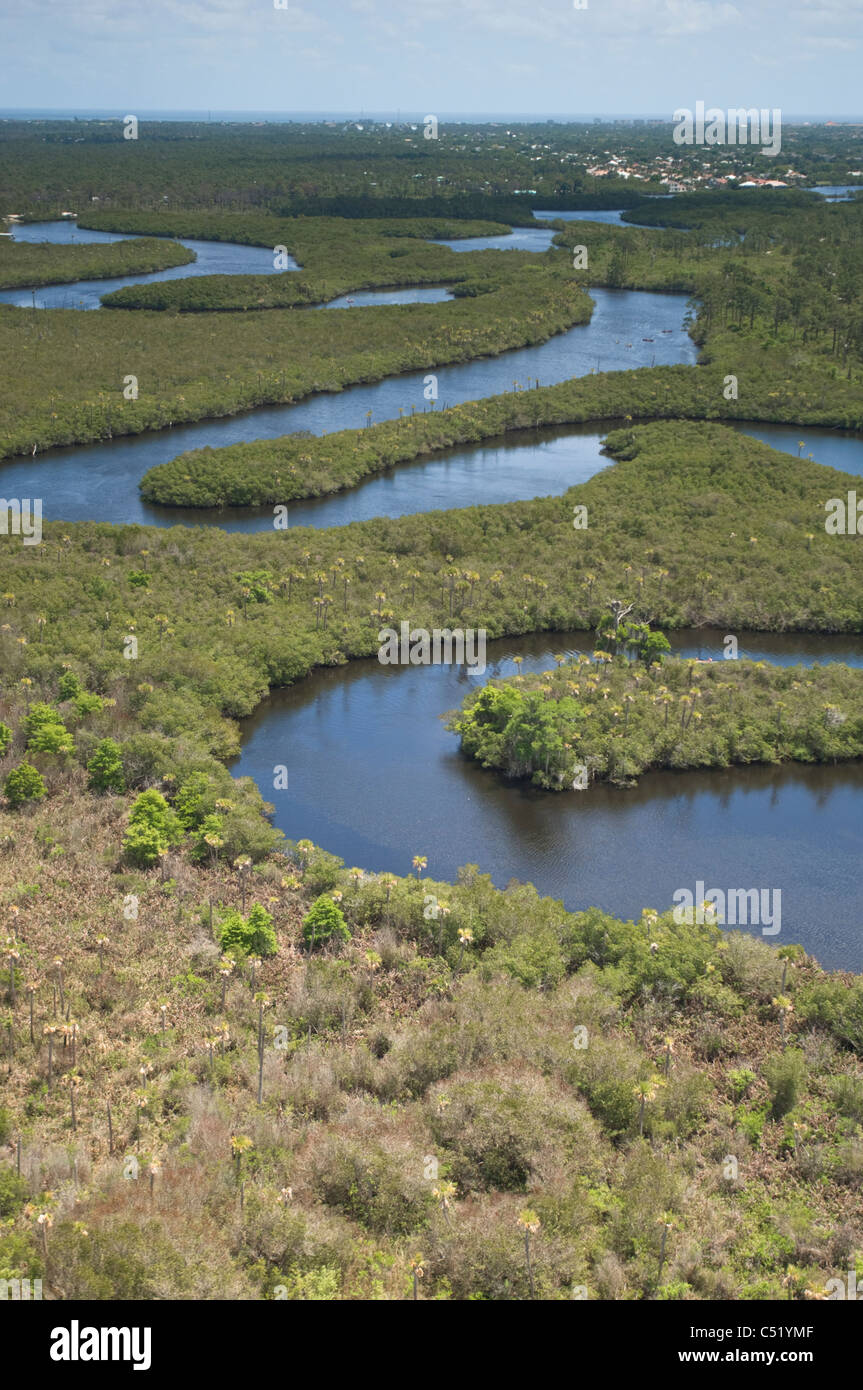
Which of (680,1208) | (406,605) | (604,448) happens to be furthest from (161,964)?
(604,448)

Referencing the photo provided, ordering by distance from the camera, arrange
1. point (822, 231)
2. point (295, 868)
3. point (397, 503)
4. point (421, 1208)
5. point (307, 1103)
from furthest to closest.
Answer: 1. point (822, 231)
2. point (397, 503)
3. point (295, 868)
4. point (307, 1103)
5. point (421, 1208)

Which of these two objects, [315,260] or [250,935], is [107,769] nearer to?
[250,935]

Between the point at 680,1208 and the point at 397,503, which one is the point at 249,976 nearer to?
the point at 680,1208

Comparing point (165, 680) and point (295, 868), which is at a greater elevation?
point (165, 680)

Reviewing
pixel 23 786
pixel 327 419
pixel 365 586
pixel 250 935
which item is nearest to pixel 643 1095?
pixel 250 935

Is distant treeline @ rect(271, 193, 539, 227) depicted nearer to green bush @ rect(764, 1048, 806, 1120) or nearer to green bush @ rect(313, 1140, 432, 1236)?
green bush @ rect(764, 1048, 806, 1120)

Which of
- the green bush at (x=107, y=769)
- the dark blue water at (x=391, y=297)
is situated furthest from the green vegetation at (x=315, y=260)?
the green bush at (x=107, y=769)

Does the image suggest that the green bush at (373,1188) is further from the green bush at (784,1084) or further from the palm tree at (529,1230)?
the green bush at (784,1084)

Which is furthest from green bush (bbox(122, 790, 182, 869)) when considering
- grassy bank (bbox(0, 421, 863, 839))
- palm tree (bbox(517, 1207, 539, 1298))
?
palm tree (bbox(517, 1207, 539, 1298))
